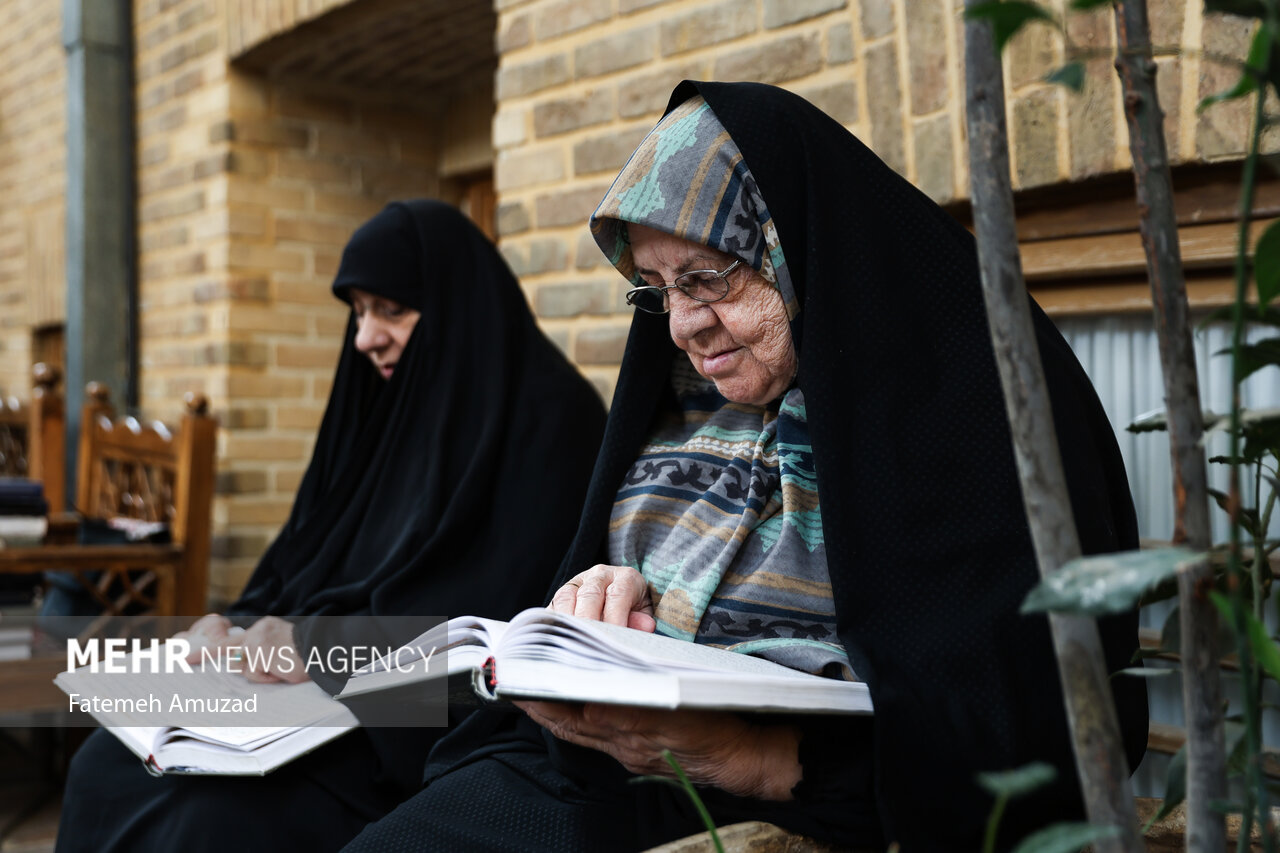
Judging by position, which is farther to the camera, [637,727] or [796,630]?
[796,630]

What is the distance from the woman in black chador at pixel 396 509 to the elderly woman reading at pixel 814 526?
457 mm

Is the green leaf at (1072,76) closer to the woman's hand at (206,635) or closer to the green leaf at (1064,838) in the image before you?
the green leaf at (1064,838)

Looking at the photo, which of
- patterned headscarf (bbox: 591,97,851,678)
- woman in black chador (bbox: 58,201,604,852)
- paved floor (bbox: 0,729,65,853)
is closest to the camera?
patterned headscarf (bbox: 591,97,851,678)

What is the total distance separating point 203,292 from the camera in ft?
13.5

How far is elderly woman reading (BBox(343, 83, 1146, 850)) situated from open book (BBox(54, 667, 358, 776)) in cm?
29

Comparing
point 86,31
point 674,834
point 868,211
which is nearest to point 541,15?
point 868,211

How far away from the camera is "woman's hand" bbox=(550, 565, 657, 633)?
1380 millimetres

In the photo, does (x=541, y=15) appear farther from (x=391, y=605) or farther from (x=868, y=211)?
(x=868, y=211)

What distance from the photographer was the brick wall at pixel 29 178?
17.8 feet

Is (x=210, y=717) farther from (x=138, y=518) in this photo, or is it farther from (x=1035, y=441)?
(x=138, y=518)

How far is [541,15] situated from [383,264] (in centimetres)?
83

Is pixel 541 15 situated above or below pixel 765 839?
above

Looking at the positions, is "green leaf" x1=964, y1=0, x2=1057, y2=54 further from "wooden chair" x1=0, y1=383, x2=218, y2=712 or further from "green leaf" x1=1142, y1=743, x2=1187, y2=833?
"wooden chair" x1=0, y1=383, x2=218, y2=712

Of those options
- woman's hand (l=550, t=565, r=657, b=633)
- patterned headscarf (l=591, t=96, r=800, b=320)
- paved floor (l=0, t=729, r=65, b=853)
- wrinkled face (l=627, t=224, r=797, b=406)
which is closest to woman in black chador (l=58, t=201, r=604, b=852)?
woman's hand (l=550, t=565, r=657, b=633)
